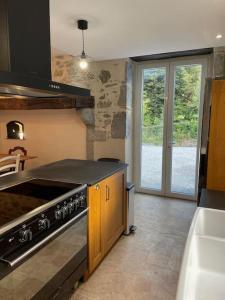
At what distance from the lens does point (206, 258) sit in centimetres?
135

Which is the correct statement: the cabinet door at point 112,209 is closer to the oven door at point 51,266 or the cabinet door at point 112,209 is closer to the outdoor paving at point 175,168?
the oven door at point 51,266

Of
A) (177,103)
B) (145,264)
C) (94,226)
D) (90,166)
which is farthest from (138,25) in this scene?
(145,264)

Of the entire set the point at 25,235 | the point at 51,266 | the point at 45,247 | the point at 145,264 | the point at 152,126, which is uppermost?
the point at 152,126

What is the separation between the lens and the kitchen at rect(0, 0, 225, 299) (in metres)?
1.46

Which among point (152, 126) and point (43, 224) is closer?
point (43, 224)

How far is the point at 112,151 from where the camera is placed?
4.06 meters

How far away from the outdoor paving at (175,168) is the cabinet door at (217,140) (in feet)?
5.01

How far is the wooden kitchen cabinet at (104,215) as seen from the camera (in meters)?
2.09

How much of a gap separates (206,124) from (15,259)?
2114 mm

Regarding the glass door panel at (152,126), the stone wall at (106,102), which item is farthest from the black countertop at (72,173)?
the glass door panel at (152,126)

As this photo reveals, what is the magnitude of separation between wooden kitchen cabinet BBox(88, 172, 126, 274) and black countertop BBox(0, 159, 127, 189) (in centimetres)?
7

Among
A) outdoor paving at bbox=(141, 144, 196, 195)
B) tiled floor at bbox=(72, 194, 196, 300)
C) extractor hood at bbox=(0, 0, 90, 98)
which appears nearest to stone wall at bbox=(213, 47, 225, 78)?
outdoor paving at bbox=(141, 144, 196, 195)

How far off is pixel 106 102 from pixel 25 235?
298cm

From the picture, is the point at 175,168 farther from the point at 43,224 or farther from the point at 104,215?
the point at 43,224
